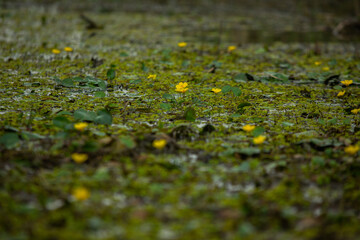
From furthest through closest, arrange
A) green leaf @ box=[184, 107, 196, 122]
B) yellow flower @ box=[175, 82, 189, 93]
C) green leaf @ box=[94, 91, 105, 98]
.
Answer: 1. green leaf @ box=[94, 91, 105, 98]
2. yellow flower @ box=[175, 82, 189, 93]
3. green leaf @ box=[184, 107, 196, 122]

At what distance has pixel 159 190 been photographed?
143 centimetres

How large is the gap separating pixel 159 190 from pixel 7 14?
6991 mm

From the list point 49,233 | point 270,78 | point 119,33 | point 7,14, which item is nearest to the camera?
point 49,233

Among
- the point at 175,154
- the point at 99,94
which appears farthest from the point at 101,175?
the point at 99,94

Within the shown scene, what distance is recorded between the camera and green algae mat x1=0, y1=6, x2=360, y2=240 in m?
1.27

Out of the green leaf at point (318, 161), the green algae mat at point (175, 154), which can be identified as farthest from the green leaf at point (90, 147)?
the green leaf at point (318, 161)

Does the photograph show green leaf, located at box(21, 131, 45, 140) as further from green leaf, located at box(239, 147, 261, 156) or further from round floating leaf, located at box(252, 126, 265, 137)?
round floating leaf, located at box(252, 126, 265, 137)

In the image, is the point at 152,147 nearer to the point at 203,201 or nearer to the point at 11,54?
the point at 203,201

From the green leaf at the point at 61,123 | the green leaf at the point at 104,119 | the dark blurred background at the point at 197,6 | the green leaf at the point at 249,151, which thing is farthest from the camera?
the dark blurred background at the point at 197,6

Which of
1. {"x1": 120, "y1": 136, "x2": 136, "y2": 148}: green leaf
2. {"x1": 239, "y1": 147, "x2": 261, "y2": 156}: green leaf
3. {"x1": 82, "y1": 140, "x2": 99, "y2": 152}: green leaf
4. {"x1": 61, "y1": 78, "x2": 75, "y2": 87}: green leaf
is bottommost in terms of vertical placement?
{"x1": 239, "y1": 147, "x2": 261, "y2": 156}: green leaf

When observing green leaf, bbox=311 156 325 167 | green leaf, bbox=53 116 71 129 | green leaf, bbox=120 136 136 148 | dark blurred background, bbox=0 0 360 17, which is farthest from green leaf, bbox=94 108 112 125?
dark blurred background, bbox=0 0 360 17

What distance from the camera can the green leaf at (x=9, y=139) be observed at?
5.49 feet

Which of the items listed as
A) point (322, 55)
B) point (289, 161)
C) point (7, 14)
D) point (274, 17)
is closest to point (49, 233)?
point (289, 161)

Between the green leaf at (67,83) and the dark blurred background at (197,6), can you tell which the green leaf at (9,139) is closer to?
the green leaf at (67,83)
